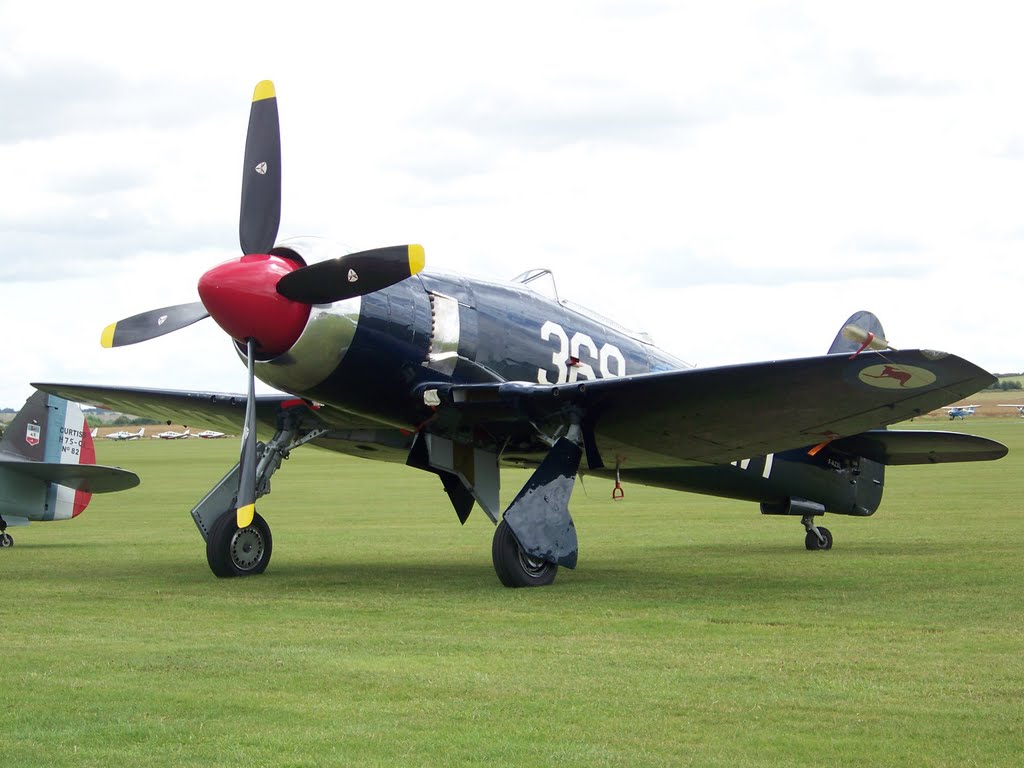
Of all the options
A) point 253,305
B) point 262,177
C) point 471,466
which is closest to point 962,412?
point 471,466

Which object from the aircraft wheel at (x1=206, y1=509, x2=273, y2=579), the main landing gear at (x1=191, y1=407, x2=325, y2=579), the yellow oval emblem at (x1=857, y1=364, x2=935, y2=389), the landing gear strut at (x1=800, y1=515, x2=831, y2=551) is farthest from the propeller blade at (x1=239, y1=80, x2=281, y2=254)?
the landing gear strut at (x1=800, y1=515, x2=831, y2=551)

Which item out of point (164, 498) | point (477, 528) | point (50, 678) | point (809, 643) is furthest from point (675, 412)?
point (164, 498)

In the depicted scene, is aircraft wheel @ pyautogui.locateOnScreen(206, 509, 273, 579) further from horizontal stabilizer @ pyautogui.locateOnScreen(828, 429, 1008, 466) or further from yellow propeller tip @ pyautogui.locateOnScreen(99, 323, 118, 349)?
horizontal stabilizer @ pyautogui.locateOnScreen(828, 429, 1008, 466)

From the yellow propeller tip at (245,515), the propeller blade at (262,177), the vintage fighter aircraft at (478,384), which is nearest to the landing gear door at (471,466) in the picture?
the vintage fighter aircraft at (478,384)

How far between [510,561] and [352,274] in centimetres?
292

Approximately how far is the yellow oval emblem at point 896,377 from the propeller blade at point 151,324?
6.49m

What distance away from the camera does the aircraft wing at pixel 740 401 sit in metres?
9.61

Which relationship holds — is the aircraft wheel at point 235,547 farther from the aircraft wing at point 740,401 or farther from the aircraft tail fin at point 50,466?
the aircraft tail fin at point 50,466

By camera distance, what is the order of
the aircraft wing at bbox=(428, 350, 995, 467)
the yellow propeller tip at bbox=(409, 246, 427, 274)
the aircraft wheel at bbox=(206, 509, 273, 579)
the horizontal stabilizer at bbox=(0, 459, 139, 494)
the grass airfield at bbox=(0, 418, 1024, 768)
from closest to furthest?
the grass airfield at bbox=(0, 418, 1024, 768), the aircraft wing at bbox=(428, 350, 995, 467), the yellow propeller tip at bbox=(409, 246, 427, 274), the aircraft wheel at bbox=(206, 509, 273, 579), the horizontal stabilizer at bbox=(0, 459, 139, 494)

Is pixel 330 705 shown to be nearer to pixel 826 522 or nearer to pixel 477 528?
pixel 477 528

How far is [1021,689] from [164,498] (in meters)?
28.0

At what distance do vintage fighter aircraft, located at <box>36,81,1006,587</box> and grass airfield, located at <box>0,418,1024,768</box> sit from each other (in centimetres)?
98

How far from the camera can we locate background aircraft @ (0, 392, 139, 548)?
1652 centimetres

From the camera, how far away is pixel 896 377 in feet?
31.7
